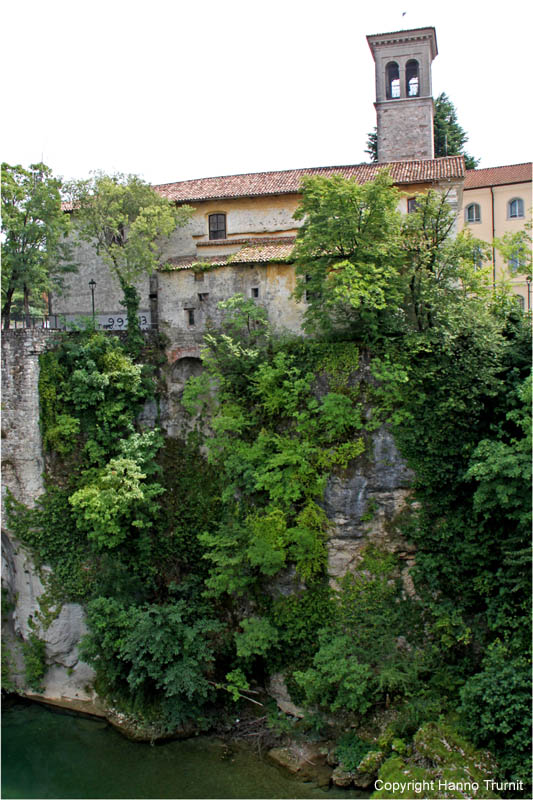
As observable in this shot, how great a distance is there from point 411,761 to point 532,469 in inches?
276

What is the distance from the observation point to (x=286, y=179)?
24906 millimetres

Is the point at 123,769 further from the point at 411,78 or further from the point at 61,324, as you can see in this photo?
the point at 411,78

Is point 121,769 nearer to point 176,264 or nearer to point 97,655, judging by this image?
point 97,655

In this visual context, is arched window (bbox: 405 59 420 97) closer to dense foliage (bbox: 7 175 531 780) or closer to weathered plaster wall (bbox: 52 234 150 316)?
dense foliage (bbox: 7 175 531 780)

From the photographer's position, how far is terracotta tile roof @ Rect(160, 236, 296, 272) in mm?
22219

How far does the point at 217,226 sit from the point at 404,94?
34.9 ft

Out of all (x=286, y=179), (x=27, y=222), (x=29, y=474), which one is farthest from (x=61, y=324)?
(x=286, y=179)

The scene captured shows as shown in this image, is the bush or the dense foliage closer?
the bush

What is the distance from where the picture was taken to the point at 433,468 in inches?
719

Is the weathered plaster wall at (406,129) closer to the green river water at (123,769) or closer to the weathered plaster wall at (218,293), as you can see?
the weathered plaster wall at (218,293)

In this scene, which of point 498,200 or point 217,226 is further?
point 498,200

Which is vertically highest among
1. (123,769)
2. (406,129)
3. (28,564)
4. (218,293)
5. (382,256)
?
(406,129)

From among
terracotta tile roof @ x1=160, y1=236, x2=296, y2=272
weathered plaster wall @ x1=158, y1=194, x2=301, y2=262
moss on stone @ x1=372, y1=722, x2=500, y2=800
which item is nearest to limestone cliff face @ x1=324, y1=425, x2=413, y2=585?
moss on stone @ x1=372, y1=722, x2=500, y2=800

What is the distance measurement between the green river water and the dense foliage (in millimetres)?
966
